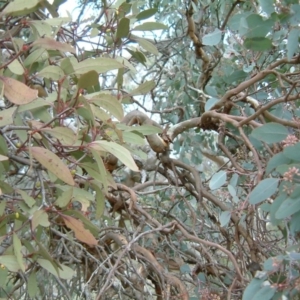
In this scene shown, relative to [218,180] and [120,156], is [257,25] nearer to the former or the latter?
[218,180]

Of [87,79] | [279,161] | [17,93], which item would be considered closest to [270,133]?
[279,161]

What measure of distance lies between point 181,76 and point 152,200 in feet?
2.31

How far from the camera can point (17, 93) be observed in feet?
2.77

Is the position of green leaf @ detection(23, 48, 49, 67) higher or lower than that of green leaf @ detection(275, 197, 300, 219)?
higher

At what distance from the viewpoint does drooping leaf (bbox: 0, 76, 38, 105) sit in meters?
0.83

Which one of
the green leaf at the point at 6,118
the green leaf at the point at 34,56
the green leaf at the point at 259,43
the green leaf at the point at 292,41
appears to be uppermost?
the green leaf at the point at 34,56

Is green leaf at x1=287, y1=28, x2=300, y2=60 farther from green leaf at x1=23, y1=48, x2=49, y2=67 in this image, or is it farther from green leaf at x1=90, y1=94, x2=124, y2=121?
green leaf at x1=23, y1=48, x2=49, y2=67

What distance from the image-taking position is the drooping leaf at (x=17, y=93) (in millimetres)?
833

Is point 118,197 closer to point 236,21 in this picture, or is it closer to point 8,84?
point 236,21

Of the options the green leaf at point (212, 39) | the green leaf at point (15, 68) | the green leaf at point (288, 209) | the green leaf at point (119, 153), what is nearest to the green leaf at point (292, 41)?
the green leaf at point (212, 39)

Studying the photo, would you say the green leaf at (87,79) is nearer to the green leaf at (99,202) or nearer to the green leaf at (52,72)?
the green leaf at (52,72)

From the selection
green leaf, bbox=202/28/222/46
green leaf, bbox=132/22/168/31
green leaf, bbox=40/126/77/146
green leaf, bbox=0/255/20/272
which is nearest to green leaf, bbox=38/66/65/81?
green leaf, bbox=40/126/77/146

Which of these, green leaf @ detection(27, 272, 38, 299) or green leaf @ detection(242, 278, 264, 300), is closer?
green leaf @ detection(242, 278, 264, 300)

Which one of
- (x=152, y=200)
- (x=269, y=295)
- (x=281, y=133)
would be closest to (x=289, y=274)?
(x=269, y=295)
